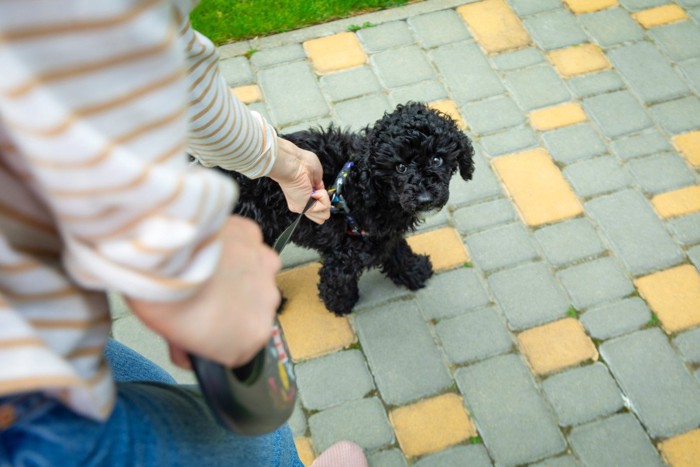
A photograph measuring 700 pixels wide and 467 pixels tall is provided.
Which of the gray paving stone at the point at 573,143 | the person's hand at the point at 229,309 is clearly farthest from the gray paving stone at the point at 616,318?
the person's hand at the point at 229,309

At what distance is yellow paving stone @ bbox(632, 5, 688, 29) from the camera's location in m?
3.80

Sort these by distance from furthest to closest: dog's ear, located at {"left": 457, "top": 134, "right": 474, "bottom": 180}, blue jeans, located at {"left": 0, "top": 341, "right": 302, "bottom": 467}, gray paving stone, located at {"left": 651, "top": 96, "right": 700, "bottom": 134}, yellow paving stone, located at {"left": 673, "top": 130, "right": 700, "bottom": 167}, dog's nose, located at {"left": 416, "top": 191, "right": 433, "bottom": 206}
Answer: gray paving stone, located at {"left": 651, "top": 96, "right": 700, "bottom": 134}
yellow paving stone, located at {"left": 673, "top": 130, "right": 700, "bottom": 167}
dog's ear, located at {"left": 457, "top": 134, "right": 474, "bottom": 180}
dog's nose, located at {"left": 416, "top": 191, "right": 433, "bottom": 206}
blue jeans, located at {"left": 0, "top": 341, "right": 302, "bottom": 467}

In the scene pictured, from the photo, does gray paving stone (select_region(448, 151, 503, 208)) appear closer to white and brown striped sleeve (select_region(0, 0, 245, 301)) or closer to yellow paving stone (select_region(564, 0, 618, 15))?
yellow paving stone (select_region(564, 0, 618, 15))

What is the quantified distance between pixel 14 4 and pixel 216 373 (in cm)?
55

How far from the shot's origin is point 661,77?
11.6 feet

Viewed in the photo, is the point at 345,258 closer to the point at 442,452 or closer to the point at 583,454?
the point at 442,452

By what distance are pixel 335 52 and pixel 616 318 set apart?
2.37 metres

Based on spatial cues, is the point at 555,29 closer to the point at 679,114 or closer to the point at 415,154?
the point at 679,114

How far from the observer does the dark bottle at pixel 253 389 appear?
0.86 m

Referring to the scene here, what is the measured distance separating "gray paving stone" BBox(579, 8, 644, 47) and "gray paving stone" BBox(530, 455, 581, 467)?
2.68 metres

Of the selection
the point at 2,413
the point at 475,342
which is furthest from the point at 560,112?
the point at 2,413

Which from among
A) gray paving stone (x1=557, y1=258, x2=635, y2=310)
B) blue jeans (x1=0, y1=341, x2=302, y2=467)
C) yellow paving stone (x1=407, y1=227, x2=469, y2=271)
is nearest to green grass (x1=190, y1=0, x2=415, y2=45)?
yellow paving stone (x1=407, y1=227, x2=469, y2=271)

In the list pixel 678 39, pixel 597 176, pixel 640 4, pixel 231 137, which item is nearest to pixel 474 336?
pixel 597 176

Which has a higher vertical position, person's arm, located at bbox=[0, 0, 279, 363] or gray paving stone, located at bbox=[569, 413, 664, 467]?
person's arm, located at bbox=[0, 0, 279, 363]
